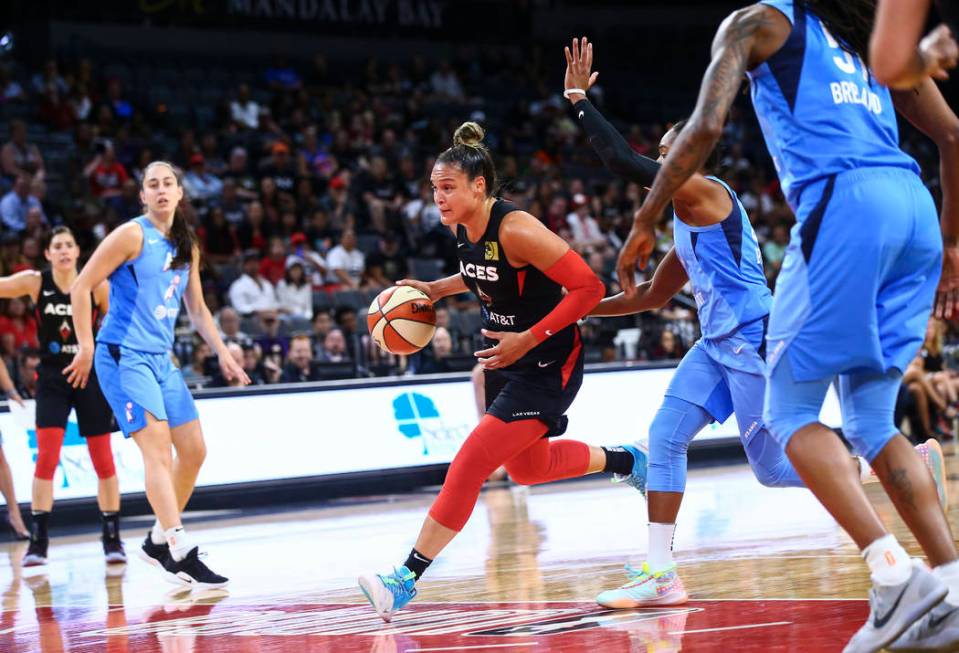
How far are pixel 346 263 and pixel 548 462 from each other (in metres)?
10.2

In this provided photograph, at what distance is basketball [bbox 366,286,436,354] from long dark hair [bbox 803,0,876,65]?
7.83ft

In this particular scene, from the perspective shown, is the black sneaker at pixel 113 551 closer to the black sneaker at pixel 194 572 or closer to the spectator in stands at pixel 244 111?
the black sneaker at pixel 194 572

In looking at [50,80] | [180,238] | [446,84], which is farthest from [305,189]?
[180,238]

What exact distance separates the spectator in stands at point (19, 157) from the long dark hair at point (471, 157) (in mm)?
10816

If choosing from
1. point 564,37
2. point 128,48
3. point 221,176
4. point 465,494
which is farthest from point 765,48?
point 564,37

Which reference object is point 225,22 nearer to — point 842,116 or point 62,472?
point 62,472

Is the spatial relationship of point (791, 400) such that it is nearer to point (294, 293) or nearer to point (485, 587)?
point (485, 587)

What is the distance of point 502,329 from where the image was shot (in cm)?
519

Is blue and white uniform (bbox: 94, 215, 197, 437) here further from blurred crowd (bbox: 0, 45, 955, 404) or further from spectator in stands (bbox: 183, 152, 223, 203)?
spectator in stands (bbox: 183, 152, 223, 203)

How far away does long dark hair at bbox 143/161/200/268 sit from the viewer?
6.73 m

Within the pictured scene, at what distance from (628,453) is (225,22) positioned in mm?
16168

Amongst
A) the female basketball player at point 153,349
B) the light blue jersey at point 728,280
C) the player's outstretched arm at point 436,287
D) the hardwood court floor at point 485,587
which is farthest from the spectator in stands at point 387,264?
the light blue jersey at point 728,280

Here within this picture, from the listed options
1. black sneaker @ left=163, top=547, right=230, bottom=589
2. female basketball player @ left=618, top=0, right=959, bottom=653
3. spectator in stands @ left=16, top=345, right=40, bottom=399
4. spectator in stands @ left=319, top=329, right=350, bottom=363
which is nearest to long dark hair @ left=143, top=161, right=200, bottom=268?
black sneaker @ left=163, top=547, right=230, bottom=589

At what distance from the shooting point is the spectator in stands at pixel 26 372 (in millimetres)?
11055
